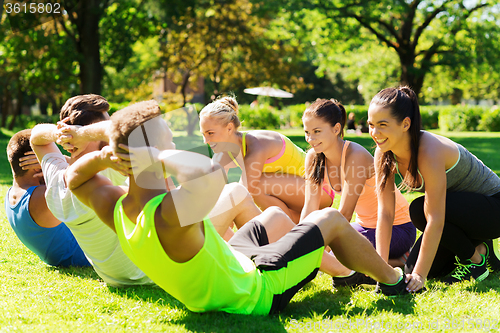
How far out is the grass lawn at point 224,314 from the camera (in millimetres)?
2756

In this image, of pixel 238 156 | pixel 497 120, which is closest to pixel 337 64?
pixel 497 120

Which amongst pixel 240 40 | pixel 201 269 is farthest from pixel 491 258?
pixel 240 40

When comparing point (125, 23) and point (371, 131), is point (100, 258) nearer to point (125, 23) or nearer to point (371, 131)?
point (371, 131)

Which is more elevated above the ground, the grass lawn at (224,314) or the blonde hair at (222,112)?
the blonde hair at (222,112)

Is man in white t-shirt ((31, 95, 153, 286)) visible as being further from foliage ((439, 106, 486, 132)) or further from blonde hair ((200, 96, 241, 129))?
foliage ((439, 106, 486, 132))

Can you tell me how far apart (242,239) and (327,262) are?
652mm

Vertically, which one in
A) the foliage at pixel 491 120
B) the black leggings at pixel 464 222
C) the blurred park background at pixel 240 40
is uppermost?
the blurred park background at pixel 240 40

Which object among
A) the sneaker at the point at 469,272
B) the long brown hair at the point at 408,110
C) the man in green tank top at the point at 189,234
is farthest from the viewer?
the sneaker at the point at 469,272

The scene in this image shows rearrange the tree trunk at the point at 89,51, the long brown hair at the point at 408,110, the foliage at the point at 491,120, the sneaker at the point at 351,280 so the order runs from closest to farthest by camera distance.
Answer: the long brown hair at the point at 408,110 < the sneaker at the point at 351,280 < the tree trunk at the point at 89,51 < the foliage at the point at 491,120

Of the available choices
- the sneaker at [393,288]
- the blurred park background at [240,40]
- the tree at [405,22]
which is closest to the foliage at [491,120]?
the blurred park background at [240,40]

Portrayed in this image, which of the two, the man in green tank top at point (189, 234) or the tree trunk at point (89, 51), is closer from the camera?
the man in green tank top at point (189, 234)

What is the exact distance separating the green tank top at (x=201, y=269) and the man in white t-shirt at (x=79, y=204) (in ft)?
2.96

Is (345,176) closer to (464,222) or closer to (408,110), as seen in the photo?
(408,110)

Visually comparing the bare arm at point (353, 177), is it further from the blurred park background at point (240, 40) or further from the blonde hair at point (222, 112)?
the blurred park background at point (240, 40)
